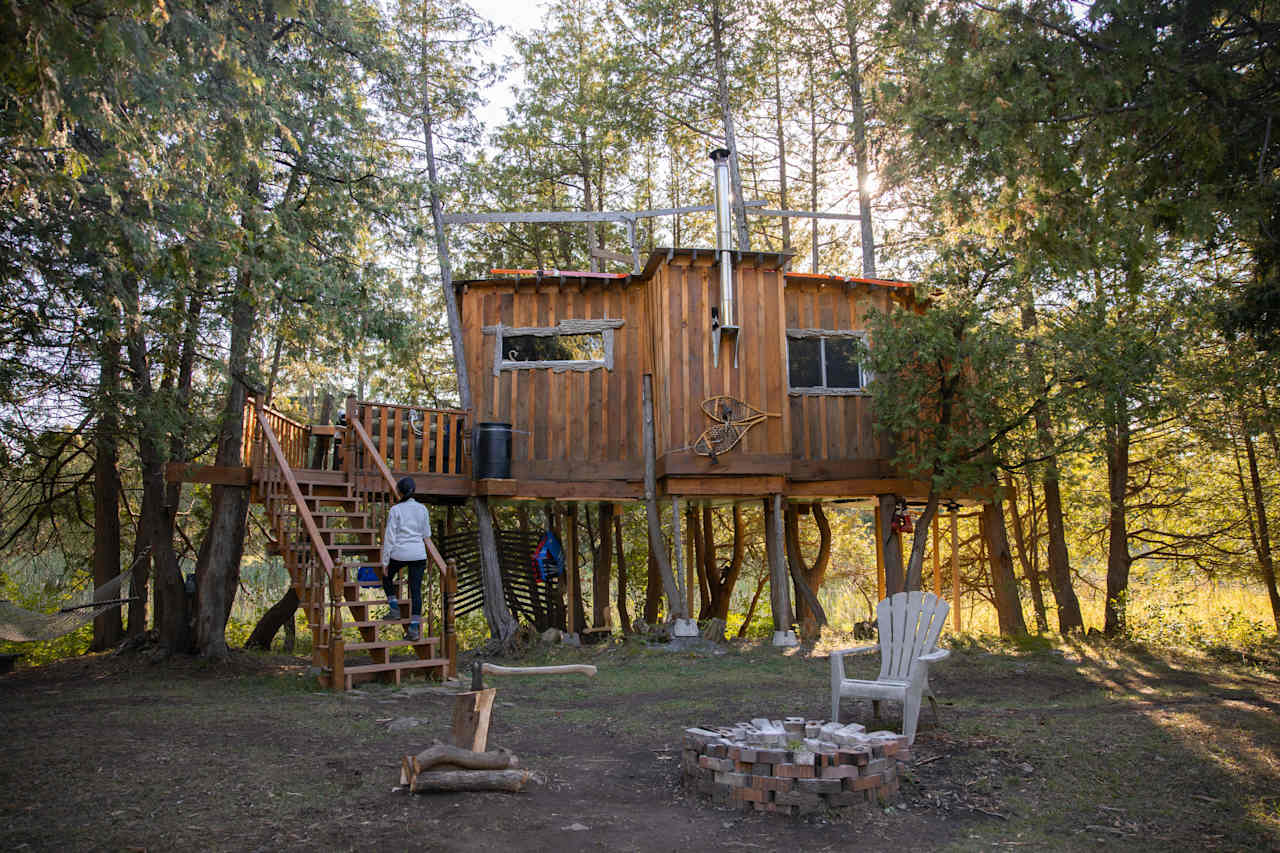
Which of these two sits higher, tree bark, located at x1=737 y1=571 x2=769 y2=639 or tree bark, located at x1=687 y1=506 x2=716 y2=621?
tree bark, located at x1=687 y1=506 x2=716 y2=621

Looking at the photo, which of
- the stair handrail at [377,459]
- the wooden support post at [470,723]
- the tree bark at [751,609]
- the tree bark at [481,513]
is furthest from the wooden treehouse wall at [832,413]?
the wooden support post at [470,723]

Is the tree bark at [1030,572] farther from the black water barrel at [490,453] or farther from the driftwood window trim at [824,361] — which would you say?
the black water barrel at [490,453]

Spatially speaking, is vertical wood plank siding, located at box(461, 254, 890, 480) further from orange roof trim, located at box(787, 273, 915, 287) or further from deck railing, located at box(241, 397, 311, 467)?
deck railing, located at box(241, 397, 311, 467)

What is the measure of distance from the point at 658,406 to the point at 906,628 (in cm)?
661

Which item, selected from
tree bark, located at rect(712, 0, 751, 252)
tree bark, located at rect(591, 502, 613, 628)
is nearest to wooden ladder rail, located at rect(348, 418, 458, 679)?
tree bark, located at rect(591, 502, 613, 628)

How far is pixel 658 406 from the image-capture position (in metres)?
12.9

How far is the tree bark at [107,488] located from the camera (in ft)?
34.0

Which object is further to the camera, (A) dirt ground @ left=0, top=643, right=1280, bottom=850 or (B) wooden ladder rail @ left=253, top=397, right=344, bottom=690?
(B) wooden ladder rail @ left=253, top=397, right=344, bottom=690

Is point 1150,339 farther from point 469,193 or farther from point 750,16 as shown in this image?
point 469,193

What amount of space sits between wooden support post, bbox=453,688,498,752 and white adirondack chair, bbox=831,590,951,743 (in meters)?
2.32

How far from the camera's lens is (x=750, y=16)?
16.8m

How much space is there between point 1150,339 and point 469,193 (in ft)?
34.5

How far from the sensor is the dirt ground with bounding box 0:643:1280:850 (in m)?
4.33

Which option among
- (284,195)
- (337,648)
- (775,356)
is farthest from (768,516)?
(284,195)
